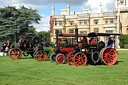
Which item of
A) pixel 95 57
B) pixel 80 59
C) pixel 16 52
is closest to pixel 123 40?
pixel 16 52

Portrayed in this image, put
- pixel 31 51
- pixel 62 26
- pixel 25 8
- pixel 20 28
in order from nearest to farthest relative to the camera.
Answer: pixel 31 51, pixel 20 28, pixel 25 8, pixel 62 26

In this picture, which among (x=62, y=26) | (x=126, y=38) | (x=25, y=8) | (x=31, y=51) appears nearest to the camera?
(x=31, y=51)

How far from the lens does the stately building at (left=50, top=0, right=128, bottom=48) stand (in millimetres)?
48688

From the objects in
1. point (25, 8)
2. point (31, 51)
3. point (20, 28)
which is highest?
point (25, 8)

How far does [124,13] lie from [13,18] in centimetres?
2847

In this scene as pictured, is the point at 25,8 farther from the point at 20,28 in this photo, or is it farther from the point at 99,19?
the point at 99,19

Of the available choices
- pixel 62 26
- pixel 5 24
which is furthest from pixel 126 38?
pixel 5 24

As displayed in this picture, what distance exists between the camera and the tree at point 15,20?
37.2 metres

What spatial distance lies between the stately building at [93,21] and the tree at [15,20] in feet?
36.2

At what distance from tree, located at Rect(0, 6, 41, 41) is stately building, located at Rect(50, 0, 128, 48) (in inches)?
435

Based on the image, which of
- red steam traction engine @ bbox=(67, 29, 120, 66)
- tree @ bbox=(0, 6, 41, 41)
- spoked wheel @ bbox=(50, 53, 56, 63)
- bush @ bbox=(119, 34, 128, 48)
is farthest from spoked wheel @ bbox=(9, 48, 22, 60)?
bush @ bbox=(119, 34, 128, 48)

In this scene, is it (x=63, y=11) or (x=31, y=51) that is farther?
(x=63, y=11)

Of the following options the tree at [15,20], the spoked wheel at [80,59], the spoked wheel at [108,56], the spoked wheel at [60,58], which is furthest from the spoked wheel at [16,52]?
the tree at [15,20]

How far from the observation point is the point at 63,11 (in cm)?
5509
